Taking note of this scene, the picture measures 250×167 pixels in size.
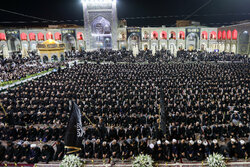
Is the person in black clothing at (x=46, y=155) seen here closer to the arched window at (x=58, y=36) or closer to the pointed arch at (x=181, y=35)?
the arched window at (x=58, y=36)

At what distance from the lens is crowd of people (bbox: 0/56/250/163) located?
26.7 ft

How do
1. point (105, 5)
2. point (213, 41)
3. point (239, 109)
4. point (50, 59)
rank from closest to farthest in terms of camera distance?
1. point (239, 109)
2. point (50, 59)
3. point (105, 5)
4. point (213, 41)

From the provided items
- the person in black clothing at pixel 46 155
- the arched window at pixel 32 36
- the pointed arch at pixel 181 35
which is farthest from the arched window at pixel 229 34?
the arched window at pixel 32 36

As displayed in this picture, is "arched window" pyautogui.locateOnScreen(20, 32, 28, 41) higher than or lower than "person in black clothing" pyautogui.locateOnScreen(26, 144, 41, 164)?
higher

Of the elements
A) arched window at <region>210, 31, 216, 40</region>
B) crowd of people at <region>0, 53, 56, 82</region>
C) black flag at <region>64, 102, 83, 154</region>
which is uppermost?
arched window at <region>210, 31, 216, 40</region>

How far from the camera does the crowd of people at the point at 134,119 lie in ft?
26.7

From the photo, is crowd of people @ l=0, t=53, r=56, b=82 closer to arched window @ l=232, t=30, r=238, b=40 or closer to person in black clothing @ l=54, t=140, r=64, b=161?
person in black clothing @ l=54, t=140, r=64, b=161

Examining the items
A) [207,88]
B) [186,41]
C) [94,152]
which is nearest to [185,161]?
[94,152]

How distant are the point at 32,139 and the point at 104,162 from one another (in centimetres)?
486

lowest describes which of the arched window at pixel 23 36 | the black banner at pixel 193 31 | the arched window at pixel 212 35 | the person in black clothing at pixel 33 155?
the person in black clothing at pixel 33 155

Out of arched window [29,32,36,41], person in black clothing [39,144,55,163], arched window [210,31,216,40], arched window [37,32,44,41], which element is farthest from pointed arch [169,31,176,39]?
person in black clothing [39,144,55,163]

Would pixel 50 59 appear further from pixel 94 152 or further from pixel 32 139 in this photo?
pixel 94 152

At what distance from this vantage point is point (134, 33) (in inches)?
2099

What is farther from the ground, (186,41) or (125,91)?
(186,41)
